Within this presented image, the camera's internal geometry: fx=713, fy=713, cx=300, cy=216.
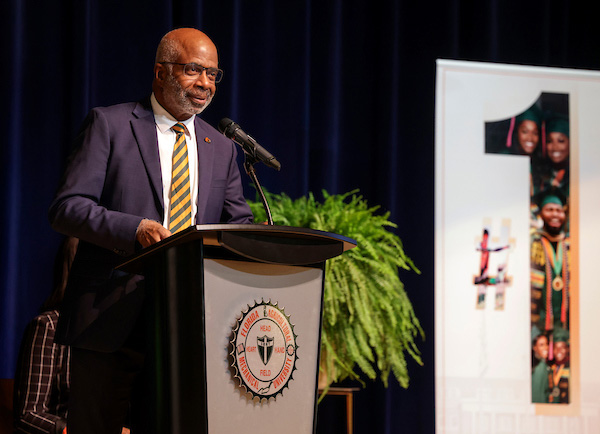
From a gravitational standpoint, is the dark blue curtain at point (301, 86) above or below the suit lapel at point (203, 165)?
above

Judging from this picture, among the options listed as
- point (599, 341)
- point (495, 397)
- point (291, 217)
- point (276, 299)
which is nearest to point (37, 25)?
point (291, 217)

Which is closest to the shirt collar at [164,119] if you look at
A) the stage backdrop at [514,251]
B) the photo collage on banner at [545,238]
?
the stage backdrop at [514,251]

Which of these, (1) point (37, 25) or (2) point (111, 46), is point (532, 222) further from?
(1) point (37, 25)

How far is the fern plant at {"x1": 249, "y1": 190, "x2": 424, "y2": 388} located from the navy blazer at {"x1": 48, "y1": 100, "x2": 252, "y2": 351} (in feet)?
4.89

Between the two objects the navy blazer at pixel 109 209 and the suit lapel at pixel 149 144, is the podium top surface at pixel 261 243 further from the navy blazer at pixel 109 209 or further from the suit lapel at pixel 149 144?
the suit lapel at pixel 149 144

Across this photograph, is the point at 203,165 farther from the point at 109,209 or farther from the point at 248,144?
the point at 109,209

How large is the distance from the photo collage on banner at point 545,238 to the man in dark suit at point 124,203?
234 cm

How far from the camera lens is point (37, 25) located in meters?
3.69

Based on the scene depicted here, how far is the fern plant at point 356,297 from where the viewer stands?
10.7ft

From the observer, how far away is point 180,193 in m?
1.77

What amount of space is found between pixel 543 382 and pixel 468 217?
0.94 meters

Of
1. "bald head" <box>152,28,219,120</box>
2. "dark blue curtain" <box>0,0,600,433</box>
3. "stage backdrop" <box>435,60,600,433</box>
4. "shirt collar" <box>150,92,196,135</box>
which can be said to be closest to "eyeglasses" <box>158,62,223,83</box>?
"bald head" <box>152,28,219,120</box>

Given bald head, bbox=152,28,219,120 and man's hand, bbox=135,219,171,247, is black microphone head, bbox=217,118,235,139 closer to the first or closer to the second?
bald head, bbox=152,28,219,120

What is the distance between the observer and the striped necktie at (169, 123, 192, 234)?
1745mm
